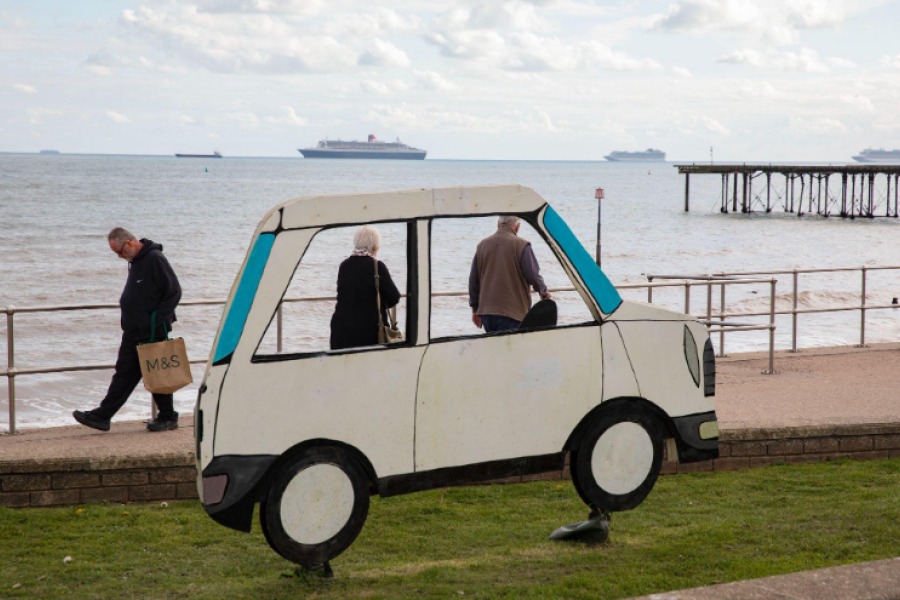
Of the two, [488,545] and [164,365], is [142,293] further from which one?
[488,545]

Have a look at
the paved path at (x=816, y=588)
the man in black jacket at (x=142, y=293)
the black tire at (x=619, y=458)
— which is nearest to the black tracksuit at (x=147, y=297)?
the man in black jacket at (x=142, y=293)

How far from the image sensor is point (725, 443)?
661 centimetres

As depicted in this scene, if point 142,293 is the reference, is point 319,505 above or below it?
below

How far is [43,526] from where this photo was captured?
5348 mm

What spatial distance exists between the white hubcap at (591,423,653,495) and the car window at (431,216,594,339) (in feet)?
1.72

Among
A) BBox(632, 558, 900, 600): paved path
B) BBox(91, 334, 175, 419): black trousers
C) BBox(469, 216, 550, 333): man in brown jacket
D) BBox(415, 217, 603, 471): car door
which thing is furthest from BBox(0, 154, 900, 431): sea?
BBox(632, 558, 900, 600): paved path

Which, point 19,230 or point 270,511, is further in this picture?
point 19,230

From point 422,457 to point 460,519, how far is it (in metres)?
1.57

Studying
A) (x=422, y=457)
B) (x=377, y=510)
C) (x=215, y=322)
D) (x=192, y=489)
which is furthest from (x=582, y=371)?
Result: (x=215, y=322)

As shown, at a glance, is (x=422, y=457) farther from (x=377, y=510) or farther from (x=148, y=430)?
(x=148, y=430)

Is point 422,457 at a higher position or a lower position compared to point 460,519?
higher

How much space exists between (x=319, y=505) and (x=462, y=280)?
27434 mm

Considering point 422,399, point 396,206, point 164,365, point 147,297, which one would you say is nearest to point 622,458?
point 422,399

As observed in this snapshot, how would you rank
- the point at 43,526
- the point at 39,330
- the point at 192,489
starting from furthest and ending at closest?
the point at 39,330 → the point at 192,489 → the point at 43,526
